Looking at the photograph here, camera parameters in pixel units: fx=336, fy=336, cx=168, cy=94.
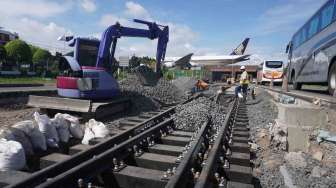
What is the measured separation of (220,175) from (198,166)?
390mm

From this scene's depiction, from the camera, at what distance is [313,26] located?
15750 millimetres

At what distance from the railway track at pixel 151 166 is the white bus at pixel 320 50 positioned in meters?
7.31

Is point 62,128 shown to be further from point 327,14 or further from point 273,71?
point 273,71

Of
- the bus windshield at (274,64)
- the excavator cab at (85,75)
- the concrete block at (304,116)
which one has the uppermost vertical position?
the bus windshield at (274,64)

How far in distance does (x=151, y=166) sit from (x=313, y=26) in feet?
44.9

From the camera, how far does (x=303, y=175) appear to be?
5.08 m

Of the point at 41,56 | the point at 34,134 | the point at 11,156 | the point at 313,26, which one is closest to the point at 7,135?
the point at 34,134

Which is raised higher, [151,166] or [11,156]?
[11,156]

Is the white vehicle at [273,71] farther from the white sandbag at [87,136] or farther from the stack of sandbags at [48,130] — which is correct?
the stack of sandbags at [48,130]

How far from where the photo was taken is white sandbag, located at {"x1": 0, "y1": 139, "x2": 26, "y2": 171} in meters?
4.30

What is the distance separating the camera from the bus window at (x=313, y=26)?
591 inches

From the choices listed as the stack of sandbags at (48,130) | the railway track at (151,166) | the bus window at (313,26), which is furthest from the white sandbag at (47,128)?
the bus window at (313,26)

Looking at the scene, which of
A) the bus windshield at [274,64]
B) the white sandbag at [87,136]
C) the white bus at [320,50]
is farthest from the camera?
the bus windshield at [274,64]

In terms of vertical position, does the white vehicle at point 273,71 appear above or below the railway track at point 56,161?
above
